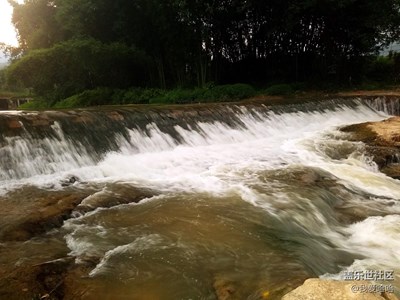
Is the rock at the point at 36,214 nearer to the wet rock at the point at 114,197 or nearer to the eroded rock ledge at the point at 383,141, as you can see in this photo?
the wet rock at the point at 114,197

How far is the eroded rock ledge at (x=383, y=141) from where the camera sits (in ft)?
25.2

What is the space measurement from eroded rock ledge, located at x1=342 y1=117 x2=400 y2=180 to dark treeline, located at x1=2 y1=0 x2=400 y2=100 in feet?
28.1

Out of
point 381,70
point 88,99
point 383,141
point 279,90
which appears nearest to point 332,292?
point 383,141

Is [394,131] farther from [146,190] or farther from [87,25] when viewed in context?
[87,25]

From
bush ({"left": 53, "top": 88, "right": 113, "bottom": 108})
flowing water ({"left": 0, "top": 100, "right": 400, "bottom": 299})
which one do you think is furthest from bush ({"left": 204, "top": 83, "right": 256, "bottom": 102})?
flowing water ({"left": 0, "top": 100, "right": 400, "bottom": 299})

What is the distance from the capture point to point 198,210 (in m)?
4.95

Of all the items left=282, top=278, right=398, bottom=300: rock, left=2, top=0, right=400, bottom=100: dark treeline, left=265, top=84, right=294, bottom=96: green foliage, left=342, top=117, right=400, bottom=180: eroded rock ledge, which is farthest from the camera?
left=265, top=84, right=294, bottom=96: green foliage

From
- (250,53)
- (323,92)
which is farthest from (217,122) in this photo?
(250,53)

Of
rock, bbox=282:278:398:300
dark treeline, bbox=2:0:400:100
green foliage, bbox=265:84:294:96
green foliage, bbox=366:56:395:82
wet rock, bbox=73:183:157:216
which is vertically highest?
dark treeline, bbox=2:0:400:100

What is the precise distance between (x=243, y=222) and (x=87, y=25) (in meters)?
20.9

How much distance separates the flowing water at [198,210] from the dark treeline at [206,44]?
11.0 metres

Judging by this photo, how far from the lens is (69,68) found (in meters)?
20.7

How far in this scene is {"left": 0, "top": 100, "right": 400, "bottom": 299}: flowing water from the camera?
3381mm

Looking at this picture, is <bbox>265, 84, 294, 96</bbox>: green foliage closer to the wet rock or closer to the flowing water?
the flowing water
